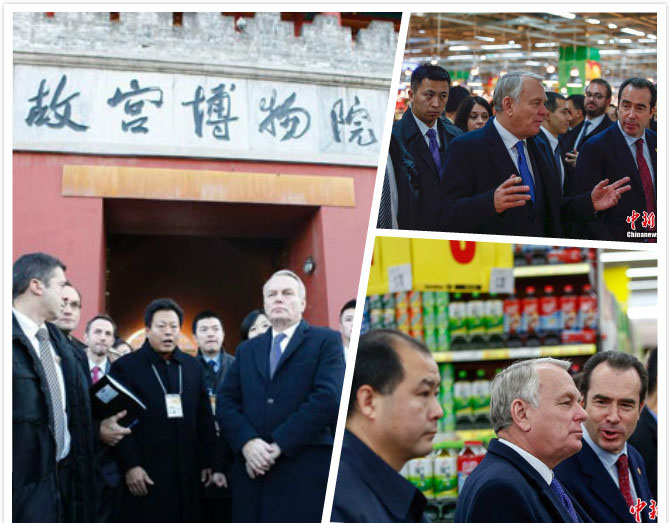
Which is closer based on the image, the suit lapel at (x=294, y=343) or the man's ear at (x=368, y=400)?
the man's ear at (x=368, y=400)

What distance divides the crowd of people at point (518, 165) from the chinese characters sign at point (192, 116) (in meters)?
3.90

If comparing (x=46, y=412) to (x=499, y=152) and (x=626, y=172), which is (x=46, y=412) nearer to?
(x=499, y=152)

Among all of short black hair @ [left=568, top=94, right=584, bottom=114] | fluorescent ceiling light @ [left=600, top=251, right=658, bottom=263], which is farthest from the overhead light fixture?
short black hair @ [left=568, top=94, right=584, bottom=114]

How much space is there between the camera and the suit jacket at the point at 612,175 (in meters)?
3.22

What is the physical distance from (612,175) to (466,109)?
52 centimetres

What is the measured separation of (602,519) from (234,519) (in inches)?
56.7

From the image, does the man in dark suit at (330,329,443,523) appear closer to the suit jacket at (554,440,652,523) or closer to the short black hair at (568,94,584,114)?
the suit jacket at (554,440,652,523)

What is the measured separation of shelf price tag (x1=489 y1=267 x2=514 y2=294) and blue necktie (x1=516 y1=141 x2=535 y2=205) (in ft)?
4.03

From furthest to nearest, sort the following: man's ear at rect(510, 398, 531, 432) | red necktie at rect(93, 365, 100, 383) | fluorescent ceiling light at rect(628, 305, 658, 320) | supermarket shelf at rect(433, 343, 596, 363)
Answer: fluorescent ceiling light at rect(628, 305, 658, 320) < red necktie at rect(93, 365, 100, 383) < supermarket shelf at rect(433, 343, 596, 363) < man's ear at rect(510, 398, 531, 432)

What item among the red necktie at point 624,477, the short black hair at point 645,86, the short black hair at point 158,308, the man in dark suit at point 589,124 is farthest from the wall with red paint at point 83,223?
the red necktie at point 624,477

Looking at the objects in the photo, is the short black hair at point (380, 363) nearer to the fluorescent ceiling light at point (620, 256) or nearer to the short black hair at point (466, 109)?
the short black hair at point (466, 109)

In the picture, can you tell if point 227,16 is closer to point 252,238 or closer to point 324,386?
point 252,238

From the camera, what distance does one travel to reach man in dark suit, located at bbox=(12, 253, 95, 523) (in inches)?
122

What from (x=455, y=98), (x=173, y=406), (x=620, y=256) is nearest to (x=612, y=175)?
(x=455, y=98)
